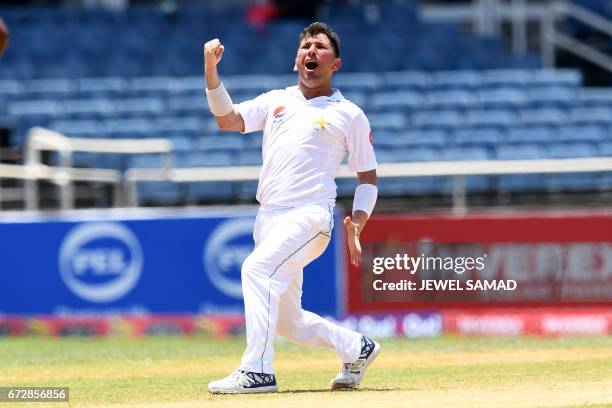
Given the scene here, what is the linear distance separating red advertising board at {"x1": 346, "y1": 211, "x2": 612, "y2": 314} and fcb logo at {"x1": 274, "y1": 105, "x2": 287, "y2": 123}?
15.9ft

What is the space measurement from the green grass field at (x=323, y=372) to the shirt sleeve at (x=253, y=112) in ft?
A: 5.52

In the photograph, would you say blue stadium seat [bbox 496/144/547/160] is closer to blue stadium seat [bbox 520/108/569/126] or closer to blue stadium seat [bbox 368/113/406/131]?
blue stadium seat [bbox 520/108/569/126]

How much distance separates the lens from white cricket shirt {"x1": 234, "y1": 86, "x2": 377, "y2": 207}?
8734mm

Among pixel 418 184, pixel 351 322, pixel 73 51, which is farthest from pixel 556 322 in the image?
pixel 73 51

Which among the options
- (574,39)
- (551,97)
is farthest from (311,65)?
(574,39)

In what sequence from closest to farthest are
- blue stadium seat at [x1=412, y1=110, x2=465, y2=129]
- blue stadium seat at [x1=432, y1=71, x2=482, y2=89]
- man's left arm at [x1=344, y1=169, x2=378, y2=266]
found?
1. man's left arm at [x1=344, y1=169, x2=378, y2=266]
2. blue stadium seat at [x1=412, y1=110, x2=465, y2=129]
3. blue stadium seat at [x1=432, y1=71, x2=482, y2=89]

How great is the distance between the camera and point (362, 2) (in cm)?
2659

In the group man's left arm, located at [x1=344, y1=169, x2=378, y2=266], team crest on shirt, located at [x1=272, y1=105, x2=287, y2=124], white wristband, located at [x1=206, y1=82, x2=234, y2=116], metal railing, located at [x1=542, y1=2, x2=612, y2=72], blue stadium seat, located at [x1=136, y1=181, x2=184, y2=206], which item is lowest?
blue stadium seat, located at [x1=136, y1=181, x2=184, y2=206]

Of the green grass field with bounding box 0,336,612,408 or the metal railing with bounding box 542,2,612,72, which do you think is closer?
the green grass field with bounding box 0,336,612,408

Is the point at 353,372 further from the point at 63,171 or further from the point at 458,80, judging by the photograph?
the point at 458,80

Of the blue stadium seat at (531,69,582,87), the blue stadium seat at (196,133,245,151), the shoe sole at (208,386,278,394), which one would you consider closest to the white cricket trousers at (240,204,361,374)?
the shoe sole at (208,386,278,394)

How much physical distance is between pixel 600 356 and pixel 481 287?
2.21 metres

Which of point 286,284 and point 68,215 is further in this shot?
point 68,215

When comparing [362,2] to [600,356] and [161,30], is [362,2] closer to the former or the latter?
[161,30]
